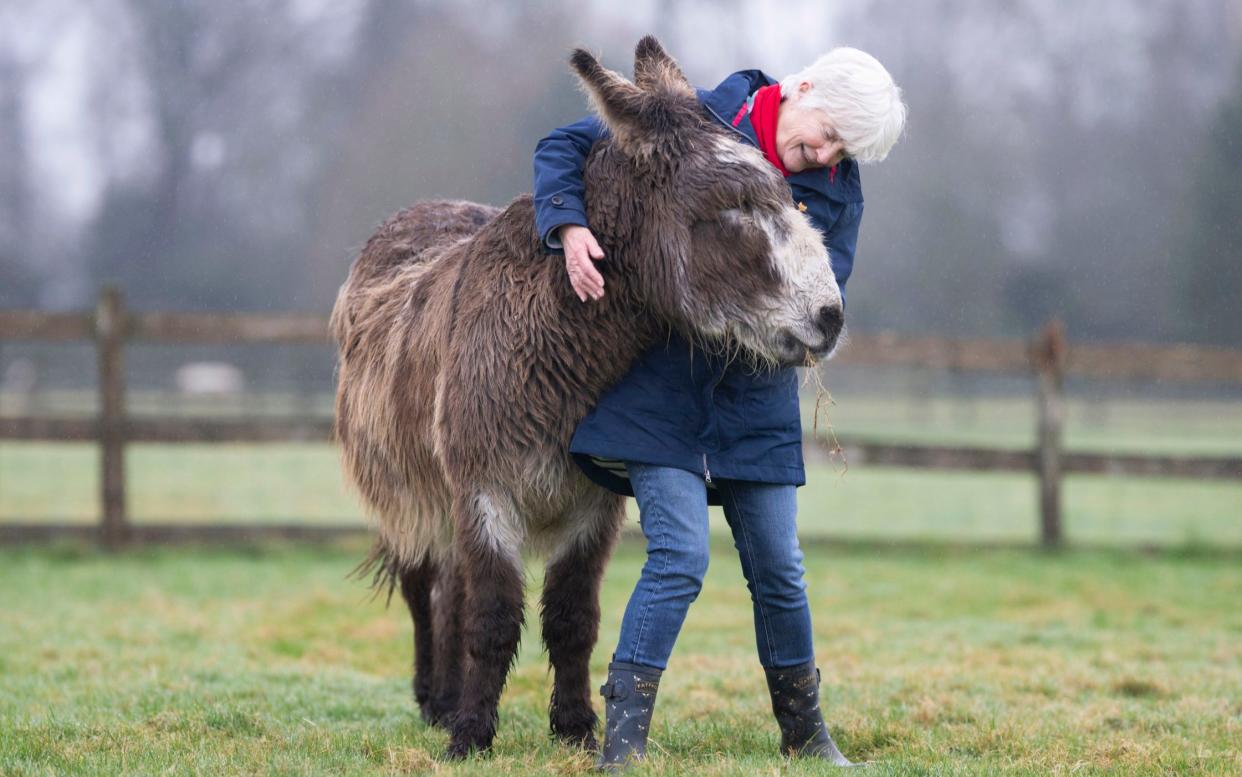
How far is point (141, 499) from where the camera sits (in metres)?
16.6

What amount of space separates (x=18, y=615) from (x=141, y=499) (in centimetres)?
942

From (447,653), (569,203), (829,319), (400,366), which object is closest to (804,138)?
(829,319)

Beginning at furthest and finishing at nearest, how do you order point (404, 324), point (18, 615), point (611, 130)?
point (18, 615)
point (404, 324)
point (611, 130)

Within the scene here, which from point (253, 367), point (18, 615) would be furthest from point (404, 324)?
point (253, 367)

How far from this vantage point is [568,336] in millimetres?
3906

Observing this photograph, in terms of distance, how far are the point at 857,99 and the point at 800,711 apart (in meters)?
1.87

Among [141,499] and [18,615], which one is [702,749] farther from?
[141,499]

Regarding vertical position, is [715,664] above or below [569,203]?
below

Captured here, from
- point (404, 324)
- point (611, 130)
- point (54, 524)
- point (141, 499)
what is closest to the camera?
point (611, 130)

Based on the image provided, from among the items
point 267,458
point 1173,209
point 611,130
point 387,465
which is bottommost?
point 267,458

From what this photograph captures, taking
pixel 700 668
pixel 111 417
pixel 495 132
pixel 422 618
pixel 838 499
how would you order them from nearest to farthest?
pixel 422 618 → pixel 700 668 → pixel 111 417 → pixel 838 499 → pixel 495 132

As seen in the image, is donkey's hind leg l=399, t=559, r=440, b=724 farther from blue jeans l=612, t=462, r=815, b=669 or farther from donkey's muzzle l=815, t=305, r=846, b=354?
donkey's muzzle l=815, t=305, r=846, b=354

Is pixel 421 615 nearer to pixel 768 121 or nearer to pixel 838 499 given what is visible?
pixel 768 121

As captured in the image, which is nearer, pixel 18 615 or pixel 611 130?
pixel 611 130
